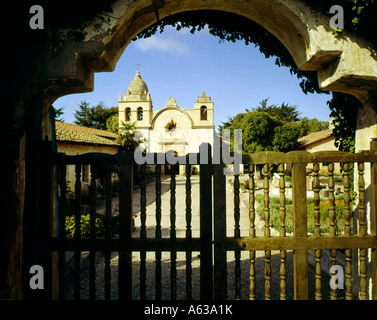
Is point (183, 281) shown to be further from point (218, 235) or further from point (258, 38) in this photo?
point (258, 38)

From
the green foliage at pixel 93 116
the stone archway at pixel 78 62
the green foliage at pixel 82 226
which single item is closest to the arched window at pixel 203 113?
the green foliage at pixel 93 116

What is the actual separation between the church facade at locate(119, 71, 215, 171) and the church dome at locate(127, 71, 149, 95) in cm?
211

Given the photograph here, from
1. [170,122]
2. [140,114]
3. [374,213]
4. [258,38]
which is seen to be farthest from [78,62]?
[140,114]

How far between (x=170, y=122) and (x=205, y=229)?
29.9 m

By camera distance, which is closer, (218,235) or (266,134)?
(218,235)

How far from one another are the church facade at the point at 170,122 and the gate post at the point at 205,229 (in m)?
27.6

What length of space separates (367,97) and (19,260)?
14.1ft

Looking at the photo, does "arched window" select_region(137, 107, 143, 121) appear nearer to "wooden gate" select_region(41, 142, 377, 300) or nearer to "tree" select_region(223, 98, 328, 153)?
"tree" select_region(223, 98, 328, 153)

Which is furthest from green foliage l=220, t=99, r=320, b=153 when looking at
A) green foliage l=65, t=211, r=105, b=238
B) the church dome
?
green foliage l=65, t=211, r=105, b=238

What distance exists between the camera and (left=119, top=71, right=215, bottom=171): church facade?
1216 inches

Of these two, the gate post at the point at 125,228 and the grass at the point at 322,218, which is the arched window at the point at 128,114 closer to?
the grass at the point at 322,218

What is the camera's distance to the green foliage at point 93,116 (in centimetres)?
4094

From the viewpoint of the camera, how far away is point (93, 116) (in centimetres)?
4159
